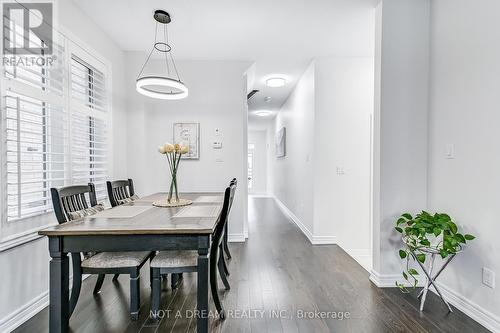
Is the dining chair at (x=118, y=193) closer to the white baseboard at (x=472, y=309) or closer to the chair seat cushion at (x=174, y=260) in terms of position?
the chair seat cushion at (x=174, y=260)

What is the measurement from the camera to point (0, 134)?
1819 mm

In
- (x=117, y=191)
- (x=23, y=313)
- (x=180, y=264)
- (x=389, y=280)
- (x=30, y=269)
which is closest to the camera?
(x=180, y=264)

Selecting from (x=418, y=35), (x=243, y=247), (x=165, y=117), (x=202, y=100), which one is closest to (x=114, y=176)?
(x=165, y=117)

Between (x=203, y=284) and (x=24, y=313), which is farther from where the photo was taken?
(x=24, y=313)

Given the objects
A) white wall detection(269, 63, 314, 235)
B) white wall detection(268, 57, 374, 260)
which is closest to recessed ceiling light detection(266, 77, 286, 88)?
white wall detection(269, 63, 314, 235)

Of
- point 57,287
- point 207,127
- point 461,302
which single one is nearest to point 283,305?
point 461,302

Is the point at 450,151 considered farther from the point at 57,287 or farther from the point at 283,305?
the point at 57,287

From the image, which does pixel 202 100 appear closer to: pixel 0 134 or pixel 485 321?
pixel 0 134

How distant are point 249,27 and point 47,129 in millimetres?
2292

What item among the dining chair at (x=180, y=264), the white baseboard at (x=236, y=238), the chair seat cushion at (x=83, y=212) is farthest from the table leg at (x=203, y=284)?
the white baseboard at (x=236, y=238)

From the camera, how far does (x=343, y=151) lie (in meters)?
3.84

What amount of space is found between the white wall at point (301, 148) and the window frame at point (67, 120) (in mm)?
2795

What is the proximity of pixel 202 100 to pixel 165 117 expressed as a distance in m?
0.61

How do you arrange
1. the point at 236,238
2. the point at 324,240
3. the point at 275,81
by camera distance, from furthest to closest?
the point at 275,81 < the point at 236,238 < the point at 324,240
